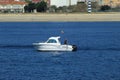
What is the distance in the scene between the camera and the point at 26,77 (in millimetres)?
48125

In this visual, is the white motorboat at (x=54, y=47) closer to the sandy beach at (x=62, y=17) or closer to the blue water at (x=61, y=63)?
the blue water at (x=61, y=63)

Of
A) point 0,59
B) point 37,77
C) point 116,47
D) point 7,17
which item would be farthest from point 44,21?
point 37,77

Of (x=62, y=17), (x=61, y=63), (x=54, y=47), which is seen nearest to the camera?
(x=61, y=63)

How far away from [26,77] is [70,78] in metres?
2.90

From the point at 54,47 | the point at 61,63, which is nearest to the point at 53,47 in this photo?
the point at 54,47

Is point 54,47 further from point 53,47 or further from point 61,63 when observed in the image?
point 61,63

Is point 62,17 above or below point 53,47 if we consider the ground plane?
below

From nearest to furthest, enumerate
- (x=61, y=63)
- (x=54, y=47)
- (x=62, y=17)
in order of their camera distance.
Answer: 1. (x=61, y=63)
2. (x=54, y=47)
3. (x=62, y=17)

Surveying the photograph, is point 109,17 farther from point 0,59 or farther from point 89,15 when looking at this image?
point 0,59

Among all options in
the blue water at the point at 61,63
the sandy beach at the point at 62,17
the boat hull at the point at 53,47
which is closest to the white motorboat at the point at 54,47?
the boat hull at the point at 53,47

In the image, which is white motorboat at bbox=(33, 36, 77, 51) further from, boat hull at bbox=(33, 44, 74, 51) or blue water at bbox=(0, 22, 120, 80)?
blue water at bbox=(0, 22, 120, 80)

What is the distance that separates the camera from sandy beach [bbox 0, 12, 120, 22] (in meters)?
163

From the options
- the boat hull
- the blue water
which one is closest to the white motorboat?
the boat hull

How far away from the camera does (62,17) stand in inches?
6471
